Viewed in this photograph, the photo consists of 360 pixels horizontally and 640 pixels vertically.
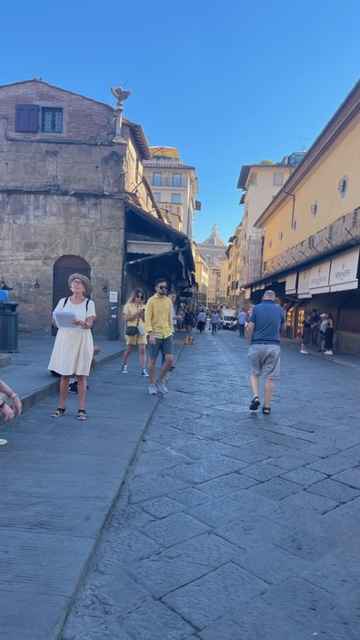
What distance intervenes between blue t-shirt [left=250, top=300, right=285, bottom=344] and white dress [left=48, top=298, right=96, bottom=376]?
2.22 meters

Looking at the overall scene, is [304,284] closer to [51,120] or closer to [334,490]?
[51,120]

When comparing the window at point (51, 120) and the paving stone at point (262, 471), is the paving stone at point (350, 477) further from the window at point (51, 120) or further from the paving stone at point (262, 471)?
the window at point (51, 120)

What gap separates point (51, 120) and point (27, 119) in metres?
0.75

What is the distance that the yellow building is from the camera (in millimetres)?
13945

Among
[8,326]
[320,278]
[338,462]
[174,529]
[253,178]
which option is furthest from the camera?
[253,178]

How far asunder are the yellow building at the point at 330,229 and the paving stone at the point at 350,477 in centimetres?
877

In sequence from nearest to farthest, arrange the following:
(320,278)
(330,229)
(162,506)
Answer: (162,506), (320,278), (330,229)

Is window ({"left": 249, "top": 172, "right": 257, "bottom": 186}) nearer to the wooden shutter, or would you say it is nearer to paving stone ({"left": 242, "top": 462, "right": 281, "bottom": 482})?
the wooden shutter

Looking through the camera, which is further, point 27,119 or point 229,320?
point 229,320

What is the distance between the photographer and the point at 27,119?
1448cm

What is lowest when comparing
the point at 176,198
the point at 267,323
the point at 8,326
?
the point at 8,326

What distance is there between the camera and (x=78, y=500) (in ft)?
9.47

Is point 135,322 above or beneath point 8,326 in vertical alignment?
above

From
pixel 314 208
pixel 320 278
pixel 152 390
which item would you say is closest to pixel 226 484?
pixel 152 390
